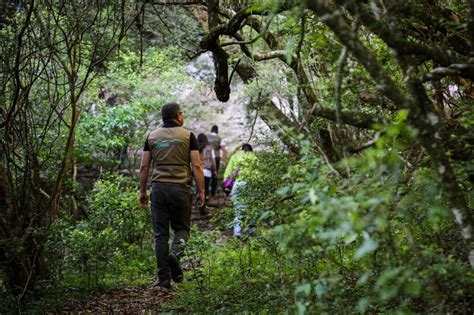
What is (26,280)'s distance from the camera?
21.9ft

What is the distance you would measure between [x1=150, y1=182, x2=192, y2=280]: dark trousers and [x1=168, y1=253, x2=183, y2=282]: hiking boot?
0.06m

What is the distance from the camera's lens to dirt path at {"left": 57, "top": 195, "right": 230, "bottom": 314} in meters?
6.37

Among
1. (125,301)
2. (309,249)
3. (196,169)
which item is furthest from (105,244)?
(309,249)

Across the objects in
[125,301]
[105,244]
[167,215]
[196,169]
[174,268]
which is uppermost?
[196,169]

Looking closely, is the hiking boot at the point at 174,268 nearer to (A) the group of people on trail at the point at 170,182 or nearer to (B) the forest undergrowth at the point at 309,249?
(A) the group of people on trail at the point at 170,182

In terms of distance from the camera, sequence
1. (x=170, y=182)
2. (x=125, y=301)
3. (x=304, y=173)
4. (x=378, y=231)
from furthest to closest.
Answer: (x=170, y=182), (x=125, y=301), (x=304, y=173), (x=378, y=231)

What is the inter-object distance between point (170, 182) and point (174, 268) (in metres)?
1.08

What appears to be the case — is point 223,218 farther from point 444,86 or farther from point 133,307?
point 444,86

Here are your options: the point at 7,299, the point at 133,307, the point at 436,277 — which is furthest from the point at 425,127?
the point at 7,299

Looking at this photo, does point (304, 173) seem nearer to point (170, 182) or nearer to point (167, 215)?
point (170, 182)

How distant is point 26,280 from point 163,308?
1.77 m

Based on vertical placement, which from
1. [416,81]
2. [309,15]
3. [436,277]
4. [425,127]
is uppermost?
[309,15]

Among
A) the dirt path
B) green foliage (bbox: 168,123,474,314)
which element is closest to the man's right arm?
the dirt path

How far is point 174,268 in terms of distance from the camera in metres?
7.23
